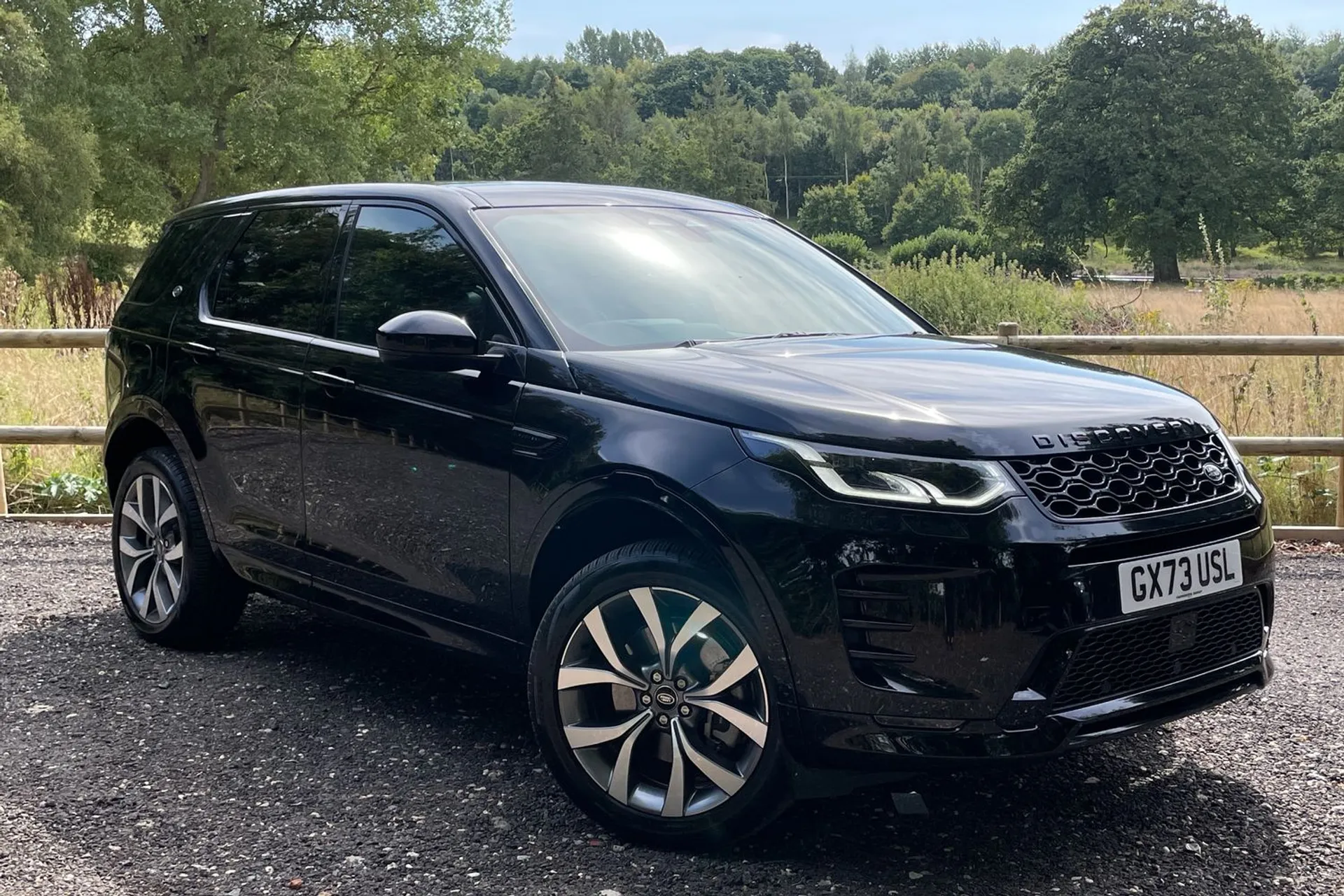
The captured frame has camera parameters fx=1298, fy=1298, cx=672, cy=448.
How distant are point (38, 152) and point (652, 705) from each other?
36.1 meters

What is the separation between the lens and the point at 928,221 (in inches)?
4879

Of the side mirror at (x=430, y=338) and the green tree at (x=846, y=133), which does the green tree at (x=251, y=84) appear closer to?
the side mirror at (x=430, y=338)

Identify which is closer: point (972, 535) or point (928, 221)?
point (972, 535)

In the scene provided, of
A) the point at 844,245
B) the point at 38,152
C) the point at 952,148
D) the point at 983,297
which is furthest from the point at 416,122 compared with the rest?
the point at 952,148

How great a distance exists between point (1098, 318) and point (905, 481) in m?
12.0

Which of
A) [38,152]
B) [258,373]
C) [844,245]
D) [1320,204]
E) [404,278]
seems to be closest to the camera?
[404,278]

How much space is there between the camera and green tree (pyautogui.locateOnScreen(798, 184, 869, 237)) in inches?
5384

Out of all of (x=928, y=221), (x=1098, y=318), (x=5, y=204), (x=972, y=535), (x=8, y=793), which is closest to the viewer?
(x=972, y=535)

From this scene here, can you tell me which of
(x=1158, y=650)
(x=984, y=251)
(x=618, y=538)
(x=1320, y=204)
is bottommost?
(x=1158, y=650)

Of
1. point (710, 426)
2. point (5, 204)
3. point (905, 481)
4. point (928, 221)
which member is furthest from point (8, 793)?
point (928, 221)

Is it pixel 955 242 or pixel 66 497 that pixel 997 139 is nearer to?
pixel 955 242

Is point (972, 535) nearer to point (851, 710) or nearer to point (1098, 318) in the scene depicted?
point (851, 710)

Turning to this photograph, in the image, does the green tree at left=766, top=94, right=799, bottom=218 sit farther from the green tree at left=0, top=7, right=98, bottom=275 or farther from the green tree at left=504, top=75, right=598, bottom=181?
the green tree at left=0, top=7, right=98, bottom=275

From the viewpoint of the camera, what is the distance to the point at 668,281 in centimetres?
408
